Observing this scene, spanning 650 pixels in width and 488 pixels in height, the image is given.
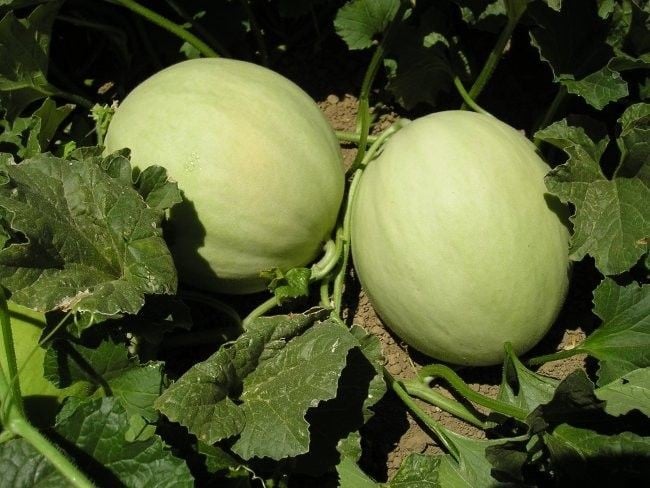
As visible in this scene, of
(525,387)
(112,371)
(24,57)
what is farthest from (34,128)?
(525,387)

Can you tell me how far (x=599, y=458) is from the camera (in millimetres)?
1802

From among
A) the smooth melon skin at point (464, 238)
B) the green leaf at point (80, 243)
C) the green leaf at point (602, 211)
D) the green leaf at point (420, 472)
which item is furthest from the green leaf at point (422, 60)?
the green leaf at point (420, 472)

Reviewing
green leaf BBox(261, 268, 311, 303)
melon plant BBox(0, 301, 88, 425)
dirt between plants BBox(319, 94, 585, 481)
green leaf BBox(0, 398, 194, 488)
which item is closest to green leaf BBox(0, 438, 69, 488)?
green leaf BBox(0, 398, 194, 488)

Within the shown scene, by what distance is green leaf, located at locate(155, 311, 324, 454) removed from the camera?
1755 millimetres

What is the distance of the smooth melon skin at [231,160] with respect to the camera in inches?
75.6

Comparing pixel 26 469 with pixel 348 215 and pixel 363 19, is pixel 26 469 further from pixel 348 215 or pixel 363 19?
pixel 363 19

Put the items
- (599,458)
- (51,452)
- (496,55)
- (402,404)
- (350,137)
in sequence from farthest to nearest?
1. (350,137)
2. (402,404)
3. (496,55)
4. (599,458)
5. (51,452)

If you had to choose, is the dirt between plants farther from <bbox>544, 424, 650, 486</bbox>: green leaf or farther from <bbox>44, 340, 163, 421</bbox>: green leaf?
<bbox>44, 340, 163, 421</bbox>: green leaf

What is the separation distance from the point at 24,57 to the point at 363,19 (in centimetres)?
98

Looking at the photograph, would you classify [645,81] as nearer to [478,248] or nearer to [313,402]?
[478,248]

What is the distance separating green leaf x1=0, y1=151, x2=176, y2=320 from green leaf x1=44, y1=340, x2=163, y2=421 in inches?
4.3

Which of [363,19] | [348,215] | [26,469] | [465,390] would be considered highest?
[363,19]

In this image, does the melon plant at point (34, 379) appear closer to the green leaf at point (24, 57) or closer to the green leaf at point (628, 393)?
the green leaf at point (24, 57)

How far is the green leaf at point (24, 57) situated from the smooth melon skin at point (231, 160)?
12.4 inches
